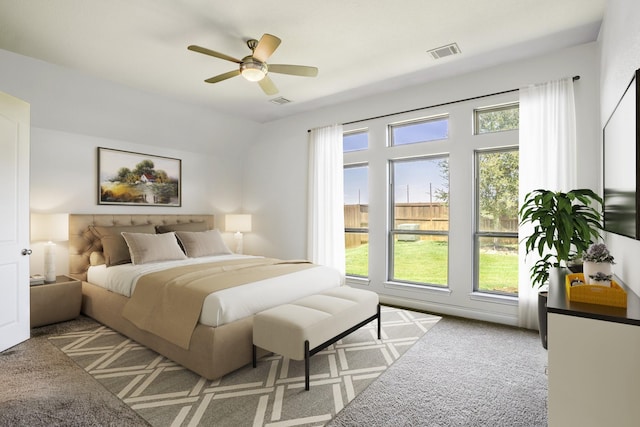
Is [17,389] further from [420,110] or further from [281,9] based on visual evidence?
[420,110]

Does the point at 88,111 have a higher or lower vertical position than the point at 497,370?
higher

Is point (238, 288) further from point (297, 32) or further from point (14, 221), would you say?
point (297, 32)

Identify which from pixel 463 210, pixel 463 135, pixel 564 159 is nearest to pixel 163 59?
pixel 463 135

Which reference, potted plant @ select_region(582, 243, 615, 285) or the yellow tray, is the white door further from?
potted plant @ select_region(582, 243, 615, 285)

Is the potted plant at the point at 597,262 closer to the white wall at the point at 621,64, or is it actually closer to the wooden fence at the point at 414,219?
the white wall at the point at 621,64

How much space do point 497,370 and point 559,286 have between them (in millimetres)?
971

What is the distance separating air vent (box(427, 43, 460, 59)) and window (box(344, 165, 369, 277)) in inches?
72.9

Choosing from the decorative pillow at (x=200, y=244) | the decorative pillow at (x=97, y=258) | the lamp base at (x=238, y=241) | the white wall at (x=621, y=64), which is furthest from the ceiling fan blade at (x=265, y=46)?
the lamp base at (x=238, y=241)

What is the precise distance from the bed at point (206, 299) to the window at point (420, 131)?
81.8 inches

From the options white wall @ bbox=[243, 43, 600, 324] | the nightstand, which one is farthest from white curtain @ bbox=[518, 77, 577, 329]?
the nightstand

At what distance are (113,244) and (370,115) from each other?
3651 mm

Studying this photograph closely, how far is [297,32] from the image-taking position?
9.74 feet

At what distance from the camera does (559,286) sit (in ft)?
6.75

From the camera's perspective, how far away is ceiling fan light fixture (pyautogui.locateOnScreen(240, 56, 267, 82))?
9.48 feet
